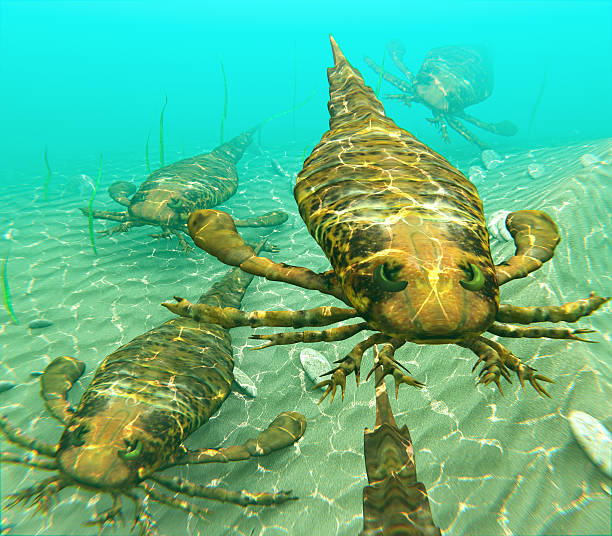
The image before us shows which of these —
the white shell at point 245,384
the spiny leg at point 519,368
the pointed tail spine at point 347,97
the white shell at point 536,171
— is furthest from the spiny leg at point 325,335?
the white shell at point 536,171

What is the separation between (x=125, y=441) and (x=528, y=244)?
3631 mm

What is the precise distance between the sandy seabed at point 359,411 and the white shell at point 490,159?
704cm

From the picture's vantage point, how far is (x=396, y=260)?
1.28m

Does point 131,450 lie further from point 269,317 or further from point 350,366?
point 350,366

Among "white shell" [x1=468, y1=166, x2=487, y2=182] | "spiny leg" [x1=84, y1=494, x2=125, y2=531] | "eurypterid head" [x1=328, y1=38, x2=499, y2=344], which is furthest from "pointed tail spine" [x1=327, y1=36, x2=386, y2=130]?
"white shell" [x1=468, y1=166, x2=487, y2=182]

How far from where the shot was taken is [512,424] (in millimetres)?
3391

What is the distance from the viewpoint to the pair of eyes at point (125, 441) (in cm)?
305

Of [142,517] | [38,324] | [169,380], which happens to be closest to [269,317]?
[169,380]

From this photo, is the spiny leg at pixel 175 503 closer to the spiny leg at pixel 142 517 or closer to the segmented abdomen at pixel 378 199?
the spiny leg at pixel 142 517

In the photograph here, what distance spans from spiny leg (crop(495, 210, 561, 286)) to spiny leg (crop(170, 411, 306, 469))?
2.98m

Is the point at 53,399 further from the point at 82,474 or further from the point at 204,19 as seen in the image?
the point at 204,19

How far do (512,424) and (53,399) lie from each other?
5.24 m

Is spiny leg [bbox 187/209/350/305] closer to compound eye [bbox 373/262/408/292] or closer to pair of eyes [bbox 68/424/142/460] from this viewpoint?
compound eye [bbox 373/262/408/292]

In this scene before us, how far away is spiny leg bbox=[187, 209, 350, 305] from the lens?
1.57 metres
